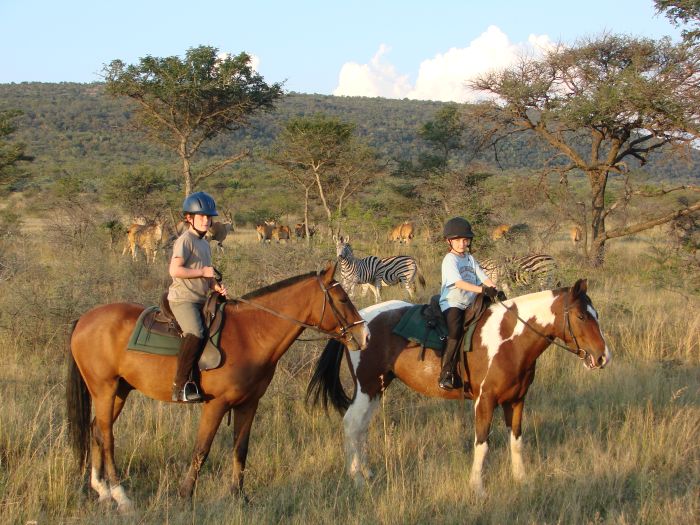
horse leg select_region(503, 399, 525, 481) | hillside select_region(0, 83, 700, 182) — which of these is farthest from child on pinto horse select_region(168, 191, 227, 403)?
hillside select_region(0, 83, 700, 182)

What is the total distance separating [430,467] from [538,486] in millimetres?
851

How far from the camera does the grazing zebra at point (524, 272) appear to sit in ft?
37.4

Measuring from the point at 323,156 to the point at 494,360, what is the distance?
21.5 meters

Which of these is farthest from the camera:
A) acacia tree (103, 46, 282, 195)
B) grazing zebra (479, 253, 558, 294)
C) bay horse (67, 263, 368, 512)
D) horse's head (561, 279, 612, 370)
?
acacia tree (103, 46, 282, 195)

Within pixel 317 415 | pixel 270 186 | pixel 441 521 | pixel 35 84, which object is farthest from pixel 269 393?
pixel 35 84

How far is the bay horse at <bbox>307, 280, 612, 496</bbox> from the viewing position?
198 inches

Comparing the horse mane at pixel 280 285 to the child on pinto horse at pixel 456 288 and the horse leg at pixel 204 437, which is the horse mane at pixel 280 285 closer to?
the horse leg at pixel 204 437

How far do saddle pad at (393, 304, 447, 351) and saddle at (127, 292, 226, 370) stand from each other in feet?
5.69

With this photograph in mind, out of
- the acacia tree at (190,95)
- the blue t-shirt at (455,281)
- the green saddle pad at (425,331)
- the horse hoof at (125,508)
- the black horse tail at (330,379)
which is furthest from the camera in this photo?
the acacia tree at (190,95)

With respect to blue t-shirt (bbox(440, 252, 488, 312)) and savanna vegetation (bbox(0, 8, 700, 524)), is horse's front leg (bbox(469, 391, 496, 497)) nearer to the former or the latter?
savanna vegetation (bbox(0, 8, 700, 524))

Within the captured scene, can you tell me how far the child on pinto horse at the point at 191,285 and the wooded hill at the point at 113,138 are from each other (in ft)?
106

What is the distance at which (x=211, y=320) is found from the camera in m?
4.73

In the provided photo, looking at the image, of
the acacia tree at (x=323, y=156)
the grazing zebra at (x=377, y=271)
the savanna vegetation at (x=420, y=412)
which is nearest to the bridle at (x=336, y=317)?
the savanna vegetation at (x=420, y=412)

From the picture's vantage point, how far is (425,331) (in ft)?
18.3
